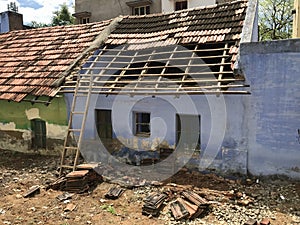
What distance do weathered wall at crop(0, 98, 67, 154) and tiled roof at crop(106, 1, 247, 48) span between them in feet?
12.4

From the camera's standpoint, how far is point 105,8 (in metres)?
20.9

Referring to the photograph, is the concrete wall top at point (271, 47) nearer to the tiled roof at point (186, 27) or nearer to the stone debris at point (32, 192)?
the tiled roof at point (186, 27)

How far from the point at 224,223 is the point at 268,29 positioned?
22165 mm

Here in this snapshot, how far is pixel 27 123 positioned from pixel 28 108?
640mm

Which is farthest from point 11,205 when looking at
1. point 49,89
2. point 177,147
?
point 177,147

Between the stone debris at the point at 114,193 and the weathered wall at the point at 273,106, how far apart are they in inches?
156

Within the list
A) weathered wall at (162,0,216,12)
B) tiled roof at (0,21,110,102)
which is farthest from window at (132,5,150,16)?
tiled roof at (0,21,110,102)

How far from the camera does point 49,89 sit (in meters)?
10.4

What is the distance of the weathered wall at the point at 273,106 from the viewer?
25.7 ft

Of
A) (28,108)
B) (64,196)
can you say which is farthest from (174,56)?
(28,108)

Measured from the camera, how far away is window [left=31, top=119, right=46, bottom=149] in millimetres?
11573

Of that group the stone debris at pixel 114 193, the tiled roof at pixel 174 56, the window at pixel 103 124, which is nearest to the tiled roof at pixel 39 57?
the tiled roof at pixel 174 56

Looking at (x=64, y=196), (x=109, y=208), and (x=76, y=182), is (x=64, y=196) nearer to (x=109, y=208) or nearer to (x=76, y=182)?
(x=76, y=182)

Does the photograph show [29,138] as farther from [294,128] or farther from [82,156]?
[294,128]
